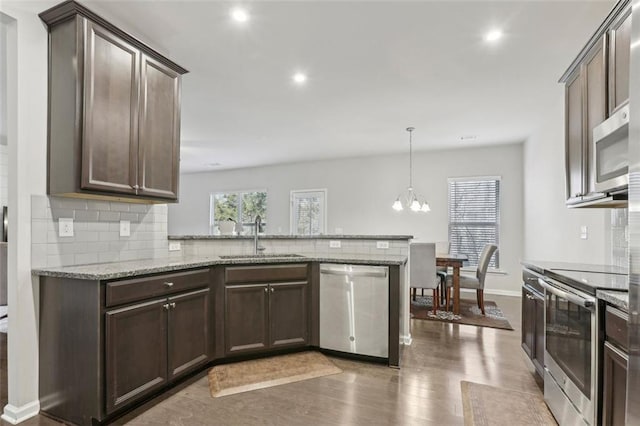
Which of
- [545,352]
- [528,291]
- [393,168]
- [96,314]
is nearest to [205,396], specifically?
[96,314]

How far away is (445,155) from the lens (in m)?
6.30

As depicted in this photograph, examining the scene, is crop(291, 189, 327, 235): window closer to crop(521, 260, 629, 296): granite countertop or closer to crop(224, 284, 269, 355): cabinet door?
crop(224, 284, 269, 355): cabinet door

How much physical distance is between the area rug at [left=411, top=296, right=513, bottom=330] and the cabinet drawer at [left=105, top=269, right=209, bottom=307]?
302 centimetres

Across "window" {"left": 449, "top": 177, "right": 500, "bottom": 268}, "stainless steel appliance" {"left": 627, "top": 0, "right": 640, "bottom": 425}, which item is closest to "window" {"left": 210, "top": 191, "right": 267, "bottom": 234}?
"window" {"left": 449, "top": 177, "right": 500, "bottom": 268}

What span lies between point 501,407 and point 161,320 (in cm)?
233

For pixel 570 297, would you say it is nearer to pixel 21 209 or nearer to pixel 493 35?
pixel 493 35

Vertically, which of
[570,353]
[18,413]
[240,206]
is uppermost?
[240,206]

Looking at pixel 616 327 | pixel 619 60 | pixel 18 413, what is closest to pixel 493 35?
pixel 619 60

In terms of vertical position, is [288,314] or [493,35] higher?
[493,35]

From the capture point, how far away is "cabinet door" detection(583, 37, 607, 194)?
1.95 metres

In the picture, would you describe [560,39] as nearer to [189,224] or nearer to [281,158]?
[281,158]

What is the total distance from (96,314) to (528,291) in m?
3.05

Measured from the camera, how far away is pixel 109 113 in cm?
214

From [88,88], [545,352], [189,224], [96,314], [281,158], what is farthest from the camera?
[189,224]
